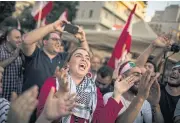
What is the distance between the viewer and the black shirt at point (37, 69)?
3729mm

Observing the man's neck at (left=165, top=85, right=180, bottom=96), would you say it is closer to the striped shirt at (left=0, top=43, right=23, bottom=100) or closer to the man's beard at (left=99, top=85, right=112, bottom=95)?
the man's beard at (left=99, top=85, right=112, bottom=95)

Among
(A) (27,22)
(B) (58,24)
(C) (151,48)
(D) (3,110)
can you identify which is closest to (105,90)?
(C) (151,48)

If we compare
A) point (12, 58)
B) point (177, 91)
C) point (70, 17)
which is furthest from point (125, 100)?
point (70, 17)

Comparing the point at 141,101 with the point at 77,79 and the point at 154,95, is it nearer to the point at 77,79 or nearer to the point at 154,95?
the point at 154,95

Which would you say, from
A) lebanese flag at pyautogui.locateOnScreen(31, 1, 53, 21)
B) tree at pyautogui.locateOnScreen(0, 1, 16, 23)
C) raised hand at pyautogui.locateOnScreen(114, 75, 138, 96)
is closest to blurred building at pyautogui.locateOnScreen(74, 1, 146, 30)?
tree at pyautogui.locateOnScreen(0, 1, 16, 23)

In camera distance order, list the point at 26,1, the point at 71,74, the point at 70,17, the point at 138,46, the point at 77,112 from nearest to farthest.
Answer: the point at 77,112 < the point at 71,74 < the point at 138,46 < the point at 70,17 < the point at 26,1

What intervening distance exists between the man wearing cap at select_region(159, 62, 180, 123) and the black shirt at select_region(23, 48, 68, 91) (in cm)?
146

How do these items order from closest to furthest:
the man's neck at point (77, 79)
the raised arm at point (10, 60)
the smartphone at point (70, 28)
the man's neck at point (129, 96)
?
the man's neck at point (77, 79)
the man's neck at point (129, 96)
the smartphone at point (70, 28)
the raised arm at point (10, 60)

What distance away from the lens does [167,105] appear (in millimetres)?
3188

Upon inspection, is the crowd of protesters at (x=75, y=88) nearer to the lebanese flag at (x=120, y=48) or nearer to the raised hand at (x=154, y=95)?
the raised hand at (x=154, y=95)

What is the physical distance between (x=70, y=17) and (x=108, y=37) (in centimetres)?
3141

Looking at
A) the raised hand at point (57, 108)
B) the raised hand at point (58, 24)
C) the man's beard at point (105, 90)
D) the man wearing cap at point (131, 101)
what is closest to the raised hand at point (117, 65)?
the man's beard at point (105, 90)

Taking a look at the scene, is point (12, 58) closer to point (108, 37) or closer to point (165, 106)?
point (165, 106)

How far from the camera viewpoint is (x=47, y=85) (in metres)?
2.55
